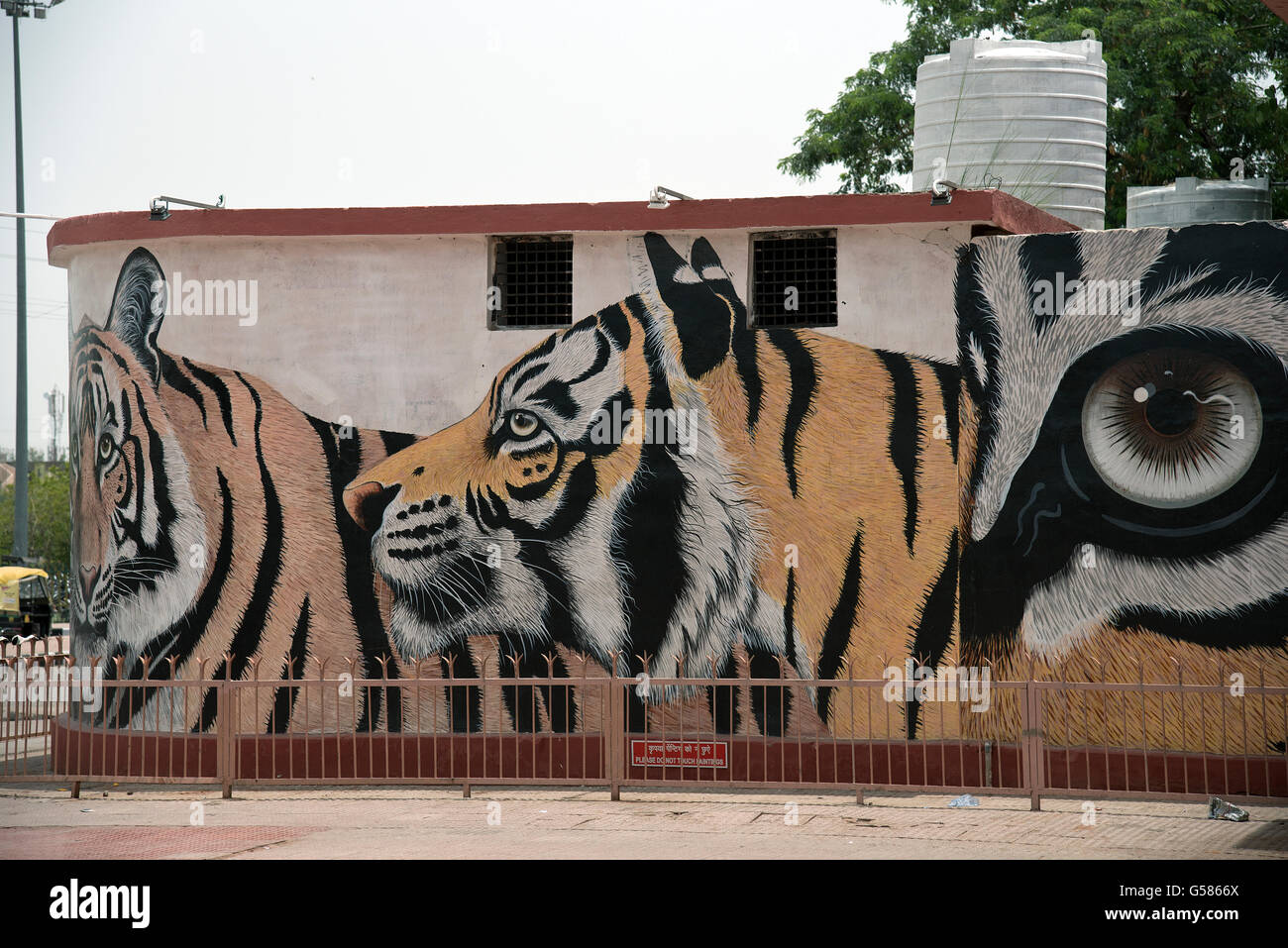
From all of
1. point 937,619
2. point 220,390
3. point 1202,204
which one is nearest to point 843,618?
point 937,619

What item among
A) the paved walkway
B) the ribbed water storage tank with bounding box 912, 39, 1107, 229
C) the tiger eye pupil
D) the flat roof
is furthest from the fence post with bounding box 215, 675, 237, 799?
the ribbed water storage tank with bounding box 912, 39, 1107, 229

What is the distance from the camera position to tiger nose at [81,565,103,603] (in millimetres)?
13312

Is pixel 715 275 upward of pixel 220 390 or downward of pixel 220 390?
upward

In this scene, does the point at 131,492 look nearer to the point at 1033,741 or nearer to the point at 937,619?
the point at 937,619

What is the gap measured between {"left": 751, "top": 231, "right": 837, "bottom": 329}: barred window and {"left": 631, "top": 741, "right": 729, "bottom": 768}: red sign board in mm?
3627

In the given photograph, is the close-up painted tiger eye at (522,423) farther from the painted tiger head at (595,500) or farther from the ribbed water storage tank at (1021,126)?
the ribbed water storage tank at (1021,126)

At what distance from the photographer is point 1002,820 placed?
10242 millimetres

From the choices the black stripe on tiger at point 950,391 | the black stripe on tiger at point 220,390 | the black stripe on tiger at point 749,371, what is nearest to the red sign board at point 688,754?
the black stripe on tiger at point 749,371

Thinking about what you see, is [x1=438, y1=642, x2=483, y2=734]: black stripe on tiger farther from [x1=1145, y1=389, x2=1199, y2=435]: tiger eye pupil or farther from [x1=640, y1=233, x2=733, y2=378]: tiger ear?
[x1=1145, y1=389, x2=1199, y2=435]: tiger eye pupil

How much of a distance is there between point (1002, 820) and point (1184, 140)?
→ 2031 cm

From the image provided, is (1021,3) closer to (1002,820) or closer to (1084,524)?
(1084,524)

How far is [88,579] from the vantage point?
1340cm

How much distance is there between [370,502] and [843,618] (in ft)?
14.2
